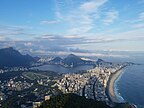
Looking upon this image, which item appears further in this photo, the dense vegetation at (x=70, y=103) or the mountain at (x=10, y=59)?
the mountain at (x=10, y=59)

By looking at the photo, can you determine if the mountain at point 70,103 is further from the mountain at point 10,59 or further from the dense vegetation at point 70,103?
the mountain at point 10,59

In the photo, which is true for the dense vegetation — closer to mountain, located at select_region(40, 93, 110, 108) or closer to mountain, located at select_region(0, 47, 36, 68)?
mountain, located at select_region(40, 93, 110, 108)

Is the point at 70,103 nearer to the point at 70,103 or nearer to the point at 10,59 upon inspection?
the point at 70,103

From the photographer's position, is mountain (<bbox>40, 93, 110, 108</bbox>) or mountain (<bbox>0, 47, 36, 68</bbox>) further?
mountain (<bbox>0, 47, 36, 68</bbox>)

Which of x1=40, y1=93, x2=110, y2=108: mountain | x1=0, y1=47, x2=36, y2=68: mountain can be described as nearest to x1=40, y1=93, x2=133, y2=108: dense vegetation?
x1=40, y1=93, x2=110, y2=108: mountain

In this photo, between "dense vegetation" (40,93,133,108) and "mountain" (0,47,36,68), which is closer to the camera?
"dense vegetation" (40,93,133,108)

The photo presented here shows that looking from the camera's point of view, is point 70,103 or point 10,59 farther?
point 10,59

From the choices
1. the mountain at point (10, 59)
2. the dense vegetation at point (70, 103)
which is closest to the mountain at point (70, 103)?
the dense vegetation at point (70, 103)

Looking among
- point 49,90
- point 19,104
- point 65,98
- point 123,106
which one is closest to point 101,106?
point 65,98

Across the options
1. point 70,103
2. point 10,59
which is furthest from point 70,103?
point 10,59

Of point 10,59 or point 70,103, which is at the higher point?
point 70,103

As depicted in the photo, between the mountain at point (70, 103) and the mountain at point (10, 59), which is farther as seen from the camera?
the mountain at point (10, 59)
